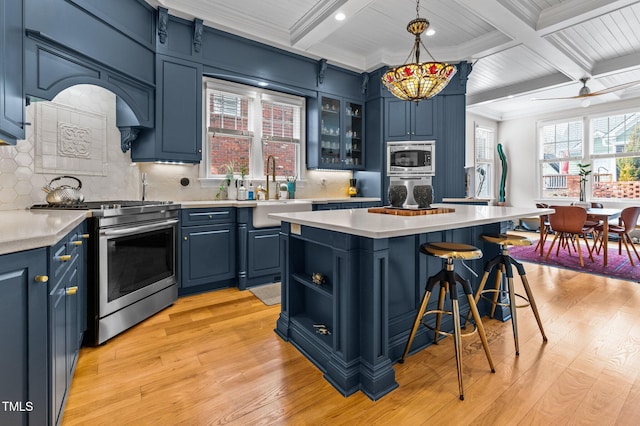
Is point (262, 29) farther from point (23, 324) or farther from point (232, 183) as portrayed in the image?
point (23, 324)

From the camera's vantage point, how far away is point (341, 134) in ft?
16.2

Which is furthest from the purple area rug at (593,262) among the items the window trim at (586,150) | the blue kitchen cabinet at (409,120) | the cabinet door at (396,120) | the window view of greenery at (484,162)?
the window view of greenery at (484,162)

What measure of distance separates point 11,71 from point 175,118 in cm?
181

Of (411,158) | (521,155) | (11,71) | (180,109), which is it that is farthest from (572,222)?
(11,71)

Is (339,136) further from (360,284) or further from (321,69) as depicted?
(360,284)

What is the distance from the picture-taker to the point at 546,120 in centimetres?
769

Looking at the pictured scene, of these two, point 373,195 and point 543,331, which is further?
point 373,195

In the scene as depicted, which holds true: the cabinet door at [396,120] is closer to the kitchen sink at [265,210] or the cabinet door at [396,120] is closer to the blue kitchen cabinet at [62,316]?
the kitchen sink at [265,210]

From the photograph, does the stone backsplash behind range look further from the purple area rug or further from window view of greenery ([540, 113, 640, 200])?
window view of greenery ([540, 113, 640, 200])

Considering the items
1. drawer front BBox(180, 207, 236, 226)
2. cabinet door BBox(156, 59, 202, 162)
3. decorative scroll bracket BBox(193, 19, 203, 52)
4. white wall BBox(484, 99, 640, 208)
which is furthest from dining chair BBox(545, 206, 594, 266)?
decorative scroll bracket BBox(193, 19, 203, 52)

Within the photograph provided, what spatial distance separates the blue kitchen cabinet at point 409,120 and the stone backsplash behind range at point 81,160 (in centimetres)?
301

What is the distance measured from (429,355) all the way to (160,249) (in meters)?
2.37

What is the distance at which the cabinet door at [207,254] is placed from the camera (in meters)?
3.23

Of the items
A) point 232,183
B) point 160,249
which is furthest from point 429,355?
point 232,183
